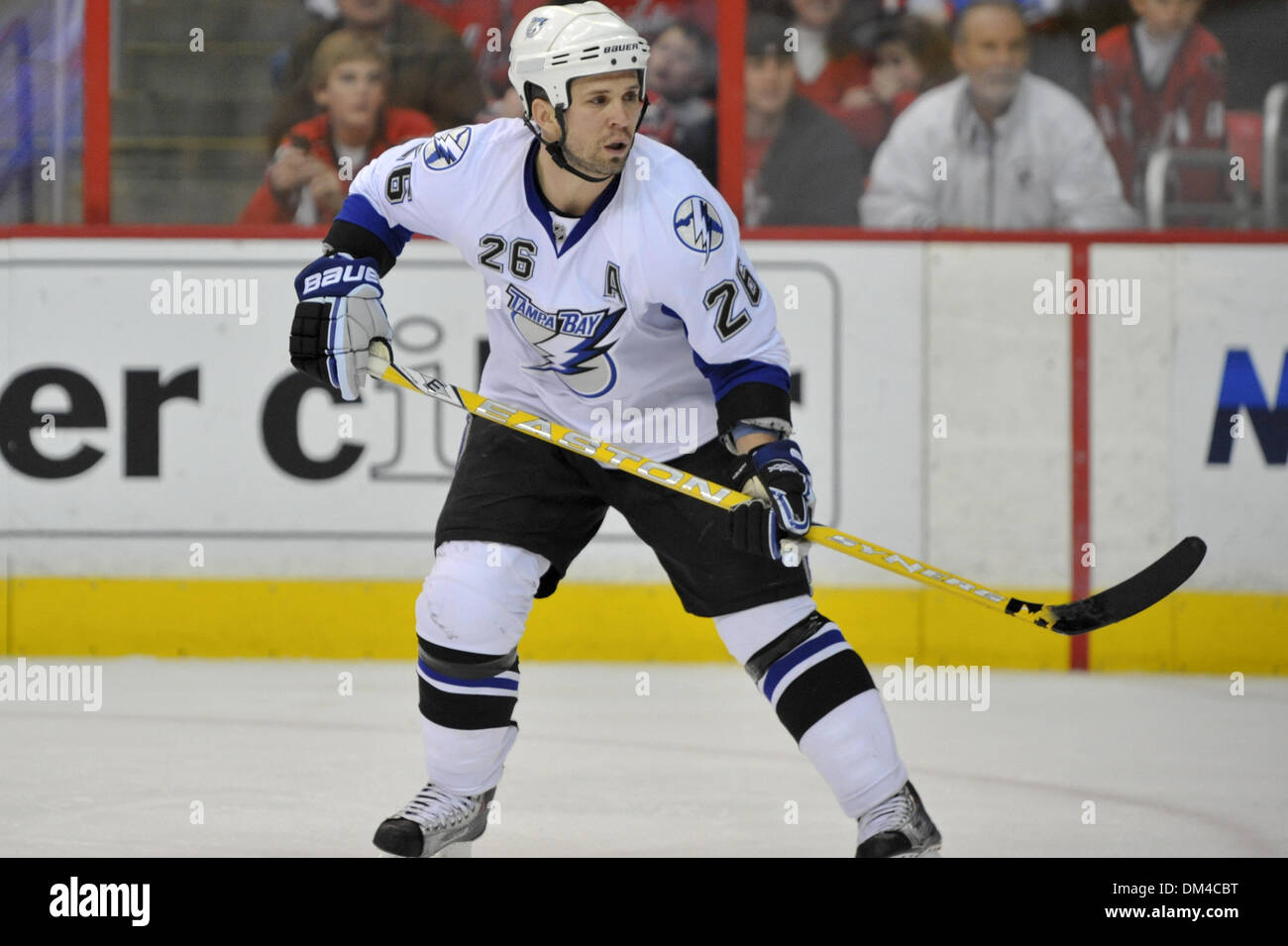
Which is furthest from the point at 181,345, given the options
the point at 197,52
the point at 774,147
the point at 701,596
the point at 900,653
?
the point at 701,596

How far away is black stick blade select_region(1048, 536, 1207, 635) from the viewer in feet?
9.25

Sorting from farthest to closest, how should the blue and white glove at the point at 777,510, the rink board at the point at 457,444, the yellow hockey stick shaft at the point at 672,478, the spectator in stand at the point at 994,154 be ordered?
the spectator in stand at the point at 994,154
the rink board at the point at 457,444
the yellow hockey stick shaft at the point at 672,478
the blue and white glove at the point at 777,510

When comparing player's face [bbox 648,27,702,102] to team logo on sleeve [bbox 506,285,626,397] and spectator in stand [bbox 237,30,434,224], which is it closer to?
spectator in stand [bbox 237,30,434,224]

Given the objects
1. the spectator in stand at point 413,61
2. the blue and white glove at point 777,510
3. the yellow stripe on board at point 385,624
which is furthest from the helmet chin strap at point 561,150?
the spectator in stand at point 413,61

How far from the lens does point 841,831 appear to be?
3117 mm

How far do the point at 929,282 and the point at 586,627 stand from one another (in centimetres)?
131

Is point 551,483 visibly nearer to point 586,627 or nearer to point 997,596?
point 997,596

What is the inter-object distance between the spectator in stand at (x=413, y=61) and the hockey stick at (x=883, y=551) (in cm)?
234

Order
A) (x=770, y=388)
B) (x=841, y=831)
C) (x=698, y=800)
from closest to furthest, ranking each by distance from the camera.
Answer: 1. (x=770, y=388)
2. (x=841, y=831)
3. (x=698, y=800)

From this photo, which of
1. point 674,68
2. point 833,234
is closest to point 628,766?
point 833,234

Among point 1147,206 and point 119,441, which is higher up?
point 1147,206

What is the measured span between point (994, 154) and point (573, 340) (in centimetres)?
259

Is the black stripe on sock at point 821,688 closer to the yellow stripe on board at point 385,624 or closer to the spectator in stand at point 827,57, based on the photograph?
the yellow stripe on board at point 385,624

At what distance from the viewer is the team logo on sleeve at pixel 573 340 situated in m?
2.81
